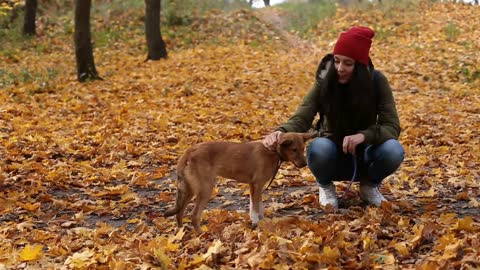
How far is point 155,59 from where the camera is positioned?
18.0 m

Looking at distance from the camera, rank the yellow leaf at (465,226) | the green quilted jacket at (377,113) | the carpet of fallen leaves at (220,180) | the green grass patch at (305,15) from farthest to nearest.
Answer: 1. the green grass patch at (305,15)
2. the green quilted jacket at (377,113)
3. the yellow leaf at (465,226)
4. the carpet of fallen leaves at (220,180)

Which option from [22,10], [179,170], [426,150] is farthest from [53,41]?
[179,170]

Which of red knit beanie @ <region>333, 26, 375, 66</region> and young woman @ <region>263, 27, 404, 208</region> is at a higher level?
red knit beanie @ <region>333, 26, 375, 66</region>

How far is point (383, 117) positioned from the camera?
17.8 ft

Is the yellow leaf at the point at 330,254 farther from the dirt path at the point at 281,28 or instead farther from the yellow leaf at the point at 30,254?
the dirt path at the point at 281,28

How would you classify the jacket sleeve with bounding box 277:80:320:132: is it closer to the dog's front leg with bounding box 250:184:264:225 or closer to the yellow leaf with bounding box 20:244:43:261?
the dog's front leg with bounding box 250:184:264:225

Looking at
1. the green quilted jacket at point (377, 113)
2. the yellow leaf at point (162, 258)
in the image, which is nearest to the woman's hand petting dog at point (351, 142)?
the green quilted jacket at point (377, 113)

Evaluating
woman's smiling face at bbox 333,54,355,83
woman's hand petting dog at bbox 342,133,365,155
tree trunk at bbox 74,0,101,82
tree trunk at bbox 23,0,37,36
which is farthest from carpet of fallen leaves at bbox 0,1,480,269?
tree trunk at bbox 23,0,37,36

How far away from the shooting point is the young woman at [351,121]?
5109 mm

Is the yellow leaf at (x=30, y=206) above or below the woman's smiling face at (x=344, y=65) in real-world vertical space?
below

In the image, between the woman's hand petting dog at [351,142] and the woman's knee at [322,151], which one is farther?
the woman's knee at [322,151]

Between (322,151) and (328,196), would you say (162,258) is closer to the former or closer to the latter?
(322,151)

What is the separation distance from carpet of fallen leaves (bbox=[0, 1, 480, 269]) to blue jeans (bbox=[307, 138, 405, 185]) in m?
0.35

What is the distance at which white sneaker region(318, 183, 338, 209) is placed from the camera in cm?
570
